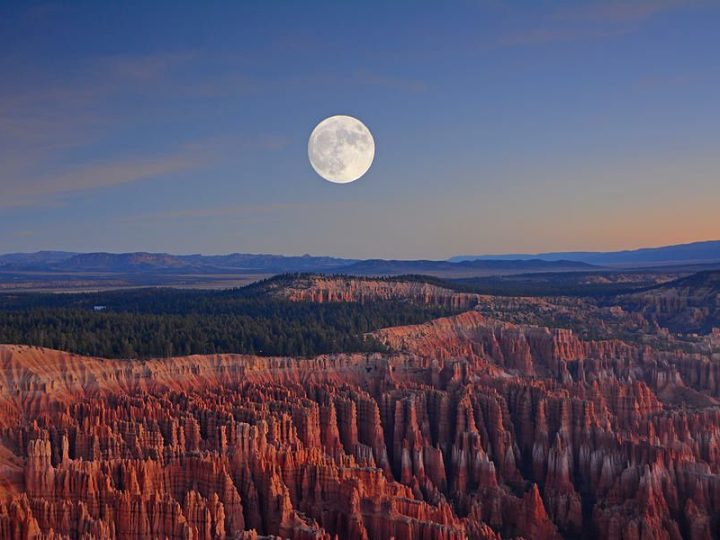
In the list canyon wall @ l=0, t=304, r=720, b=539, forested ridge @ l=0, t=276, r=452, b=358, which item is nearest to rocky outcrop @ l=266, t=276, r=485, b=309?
forested ridge @ l=0, t=276, r=452, b=358

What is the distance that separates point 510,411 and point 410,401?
27.0 ft

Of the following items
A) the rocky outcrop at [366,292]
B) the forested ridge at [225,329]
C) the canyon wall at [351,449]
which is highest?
the rocky outcrop at [366,292]

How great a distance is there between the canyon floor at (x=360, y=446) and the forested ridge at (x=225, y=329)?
4.42m

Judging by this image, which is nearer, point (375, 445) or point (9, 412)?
point (9, 412)

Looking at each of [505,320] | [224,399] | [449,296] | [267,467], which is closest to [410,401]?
[224,399]

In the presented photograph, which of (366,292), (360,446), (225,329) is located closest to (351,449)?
(360,446)

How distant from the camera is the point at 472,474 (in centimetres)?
5944

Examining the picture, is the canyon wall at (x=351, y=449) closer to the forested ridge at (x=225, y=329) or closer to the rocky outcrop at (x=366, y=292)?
the forested ridge at (x=225, y=329)

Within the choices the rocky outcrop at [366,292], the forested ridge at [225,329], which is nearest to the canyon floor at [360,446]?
the forested ridge at [225,329]

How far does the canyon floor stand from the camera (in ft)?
143

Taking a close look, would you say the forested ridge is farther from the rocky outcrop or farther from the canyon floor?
the rocky outcrop

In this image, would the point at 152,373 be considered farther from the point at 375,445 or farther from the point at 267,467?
the point at 267,467

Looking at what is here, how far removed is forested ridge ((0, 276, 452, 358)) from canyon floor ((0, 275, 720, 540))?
174 inches

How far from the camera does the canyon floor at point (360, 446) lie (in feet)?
143
